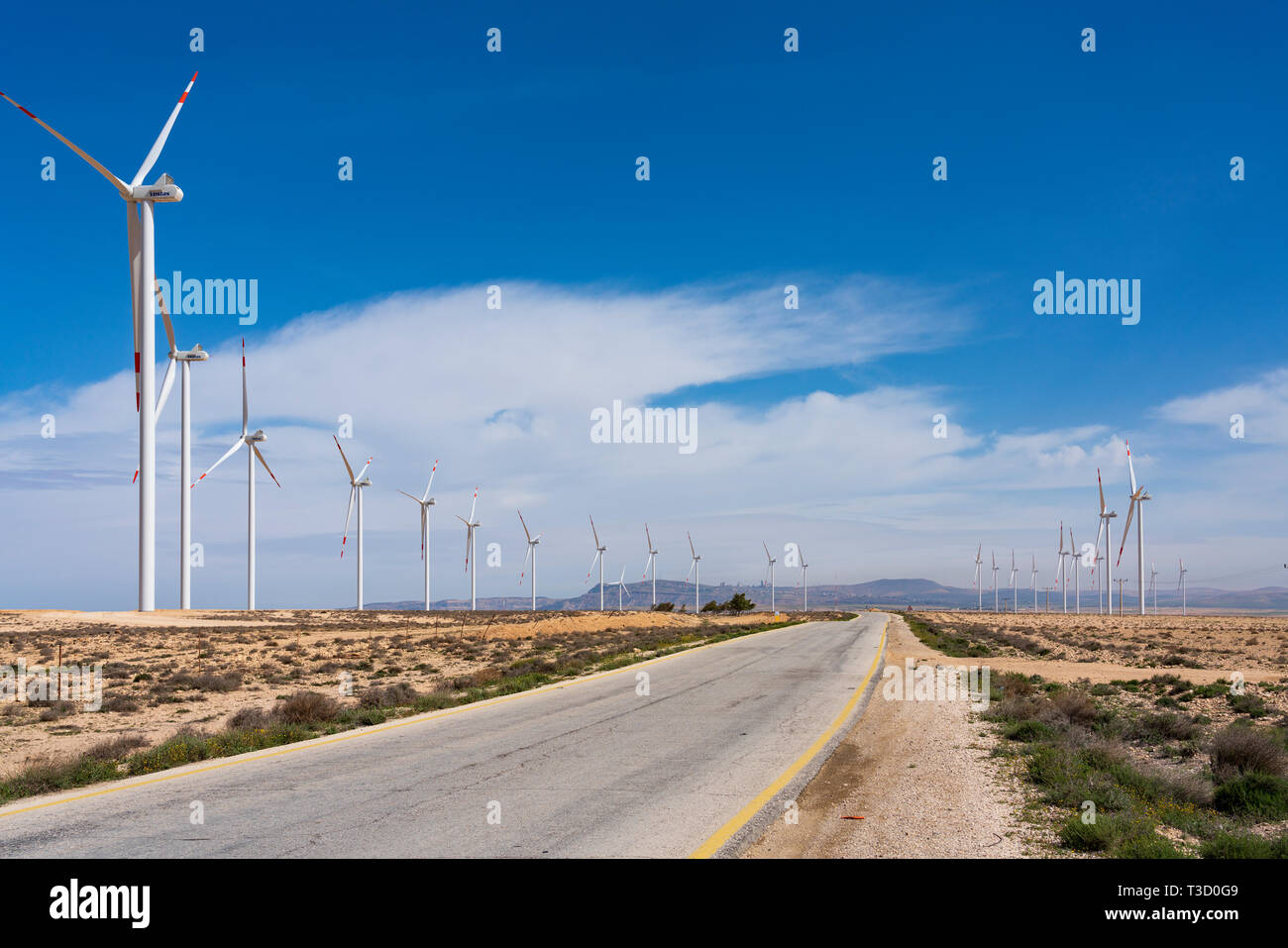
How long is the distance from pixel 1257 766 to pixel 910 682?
1315cm

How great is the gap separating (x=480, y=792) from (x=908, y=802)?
187 inches

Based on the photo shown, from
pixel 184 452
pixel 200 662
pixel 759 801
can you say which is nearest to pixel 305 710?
pixel 759 801

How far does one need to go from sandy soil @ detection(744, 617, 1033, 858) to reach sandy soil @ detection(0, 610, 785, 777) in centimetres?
1144

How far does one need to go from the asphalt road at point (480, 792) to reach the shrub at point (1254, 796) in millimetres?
4739

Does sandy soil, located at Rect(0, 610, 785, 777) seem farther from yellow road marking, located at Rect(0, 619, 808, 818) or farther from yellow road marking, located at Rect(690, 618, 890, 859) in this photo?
yellow road marking, located at Rect(690, 618, 890, 859)

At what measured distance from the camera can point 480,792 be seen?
32.2 feet

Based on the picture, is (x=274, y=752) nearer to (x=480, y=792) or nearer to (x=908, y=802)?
(x=480, y=792)

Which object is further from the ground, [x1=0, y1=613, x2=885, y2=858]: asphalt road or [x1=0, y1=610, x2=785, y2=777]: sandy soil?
[x1=0, y1=613, x2=885, y2=858]: asphalt road

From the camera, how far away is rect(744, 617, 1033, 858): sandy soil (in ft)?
25.3

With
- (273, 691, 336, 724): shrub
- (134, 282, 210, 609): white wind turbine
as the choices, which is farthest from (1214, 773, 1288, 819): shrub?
(134, 282, 210, 609): white wind turbine

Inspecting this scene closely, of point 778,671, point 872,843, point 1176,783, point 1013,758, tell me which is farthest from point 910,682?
point 872,843

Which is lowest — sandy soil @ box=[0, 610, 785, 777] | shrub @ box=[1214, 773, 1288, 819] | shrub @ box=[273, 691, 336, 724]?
sandy soil @ box=[0, 610, 785, 777]

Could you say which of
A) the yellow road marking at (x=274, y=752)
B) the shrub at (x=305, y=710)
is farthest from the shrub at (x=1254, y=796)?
the shrub at (x=305, y=710)
